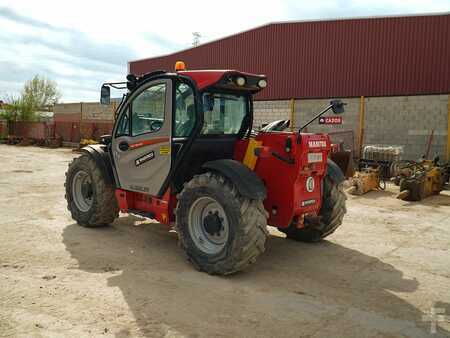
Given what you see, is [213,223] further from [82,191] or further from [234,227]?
[82,191]

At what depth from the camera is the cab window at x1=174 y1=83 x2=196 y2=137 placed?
5227 mm

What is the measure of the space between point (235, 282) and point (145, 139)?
2.22 metres

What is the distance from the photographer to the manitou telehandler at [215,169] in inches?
183

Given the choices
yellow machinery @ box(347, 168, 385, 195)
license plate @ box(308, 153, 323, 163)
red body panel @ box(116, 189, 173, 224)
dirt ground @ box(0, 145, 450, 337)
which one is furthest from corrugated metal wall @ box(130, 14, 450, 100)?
red body panel @ box(116, 189, 173, 224)

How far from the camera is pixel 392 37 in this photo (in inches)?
643

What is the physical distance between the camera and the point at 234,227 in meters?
4.54

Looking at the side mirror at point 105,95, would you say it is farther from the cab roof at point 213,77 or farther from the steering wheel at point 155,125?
the cab roof at point 213,77

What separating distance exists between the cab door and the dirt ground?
0.90 meters

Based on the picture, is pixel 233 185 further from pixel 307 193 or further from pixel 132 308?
pixel 132 308

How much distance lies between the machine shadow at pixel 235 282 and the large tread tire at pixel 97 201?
31cm

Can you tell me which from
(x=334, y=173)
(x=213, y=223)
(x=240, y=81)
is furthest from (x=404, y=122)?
(x=213, y=223)

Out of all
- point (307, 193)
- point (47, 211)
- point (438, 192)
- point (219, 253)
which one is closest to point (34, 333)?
point (219, 253)

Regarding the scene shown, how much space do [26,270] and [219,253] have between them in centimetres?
208

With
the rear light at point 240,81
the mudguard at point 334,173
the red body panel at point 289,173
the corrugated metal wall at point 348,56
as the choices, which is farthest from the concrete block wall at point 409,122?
the rear light at point 240,81
